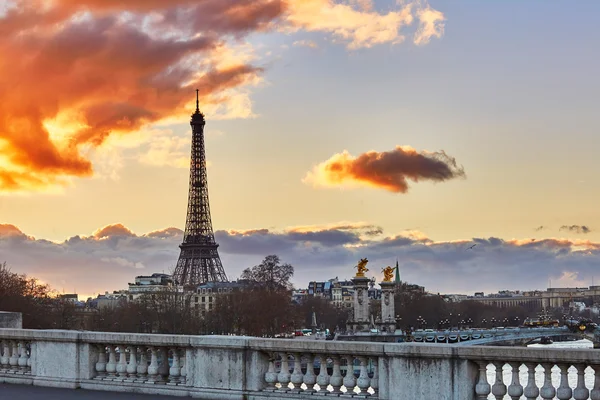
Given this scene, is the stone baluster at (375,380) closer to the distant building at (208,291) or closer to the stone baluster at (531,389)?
the stone baluster at (531,389)

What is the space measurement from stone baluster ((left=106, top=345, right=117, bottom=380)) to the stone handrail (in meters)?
0.02

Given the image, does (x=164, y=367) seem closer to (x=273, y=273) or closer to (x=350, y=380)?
(x=350, y=380)

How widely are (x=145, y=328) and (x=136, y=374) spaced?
287ft

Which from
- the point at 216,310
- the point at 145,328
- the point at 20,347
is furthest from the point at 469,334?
the point at 20,347

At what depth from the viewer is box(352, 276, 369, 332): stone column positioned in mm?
126812

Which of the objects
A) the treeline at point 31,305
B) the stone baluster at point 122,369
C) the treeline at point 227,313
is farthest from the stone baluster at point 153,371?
the treeline at point 227,313

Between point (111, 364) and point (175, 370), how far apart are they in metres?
1.18

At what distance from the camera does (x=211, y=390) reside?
12.1 meters

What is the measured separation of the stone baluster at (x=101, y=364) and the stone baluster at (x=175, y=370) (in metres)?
1.29

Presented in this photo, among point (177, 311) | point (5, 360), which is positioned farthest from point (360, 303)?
point (5, 360)

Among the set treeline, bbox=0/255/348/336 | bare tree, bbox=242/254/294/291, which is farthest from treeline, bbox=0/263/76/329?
bare tree, bbox=242/254/294/291

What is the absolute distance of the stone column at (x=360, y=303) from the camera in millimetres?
126812

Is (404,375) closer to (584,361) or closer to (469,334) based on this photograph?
(584,361)

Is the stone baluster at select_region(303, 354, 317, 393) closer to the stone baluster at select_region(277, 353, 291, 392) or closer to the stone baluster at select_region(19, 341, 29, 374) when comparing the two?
the stone baluster at select_region(277, 353, 291, 392)
